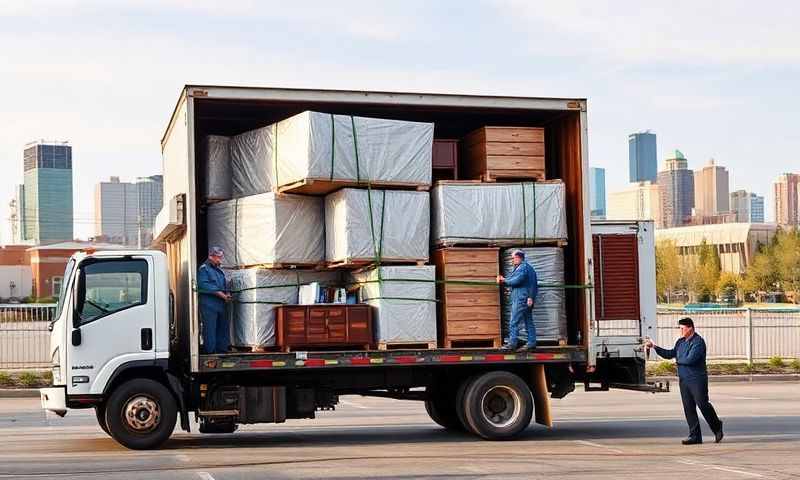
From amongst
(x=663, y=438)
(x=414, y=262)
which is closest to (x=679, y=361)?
(x=663, y=438)

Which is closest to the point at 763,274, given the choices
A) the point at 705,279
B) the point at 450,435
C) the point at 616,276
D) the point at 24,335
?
the point at 705,279

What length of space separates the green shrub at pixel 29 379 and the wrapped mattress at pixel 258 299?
11.2 metres

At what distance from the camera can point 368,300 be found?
48.4 ft

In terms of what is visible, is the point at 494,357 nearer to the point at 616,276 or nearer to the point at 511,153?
the point at 616,276

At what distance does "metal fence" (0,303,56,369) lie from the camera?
2550cm

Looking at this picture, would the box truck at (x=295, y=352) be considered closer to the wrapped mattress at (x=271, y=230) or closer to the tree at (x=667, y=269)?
the wrapped mattress at (x=271, y=230)

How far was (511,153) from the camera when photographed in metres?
15.5

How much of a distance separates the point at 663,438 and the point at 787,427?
2538 millimetres

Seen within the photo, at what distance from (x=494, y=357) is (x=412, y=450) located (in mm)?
1685

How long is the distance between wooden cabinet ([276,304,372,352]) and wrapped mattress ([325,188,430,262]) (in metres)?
0.65

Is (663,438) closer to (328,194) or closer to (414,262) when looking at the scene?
(414,262)

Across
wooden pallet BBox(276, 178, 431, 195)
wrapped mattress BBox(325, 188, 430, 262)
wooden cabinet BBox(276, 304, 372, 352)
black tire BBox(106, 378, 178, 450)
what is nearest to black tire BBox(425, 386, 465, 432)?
wooden cabinet BBox(276, 304, 372, 352)

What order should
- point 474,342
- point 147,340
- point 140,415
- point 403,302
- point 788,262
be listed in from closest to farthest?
point 140,415 < point 147,340 < point 403,302 < point 474,342 < point 788,262

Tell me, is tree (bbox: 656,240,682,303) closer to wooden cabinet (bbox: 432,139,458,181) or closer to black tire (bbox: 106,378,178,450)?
wooden cabinet (bbox: 432,139,458,181)
